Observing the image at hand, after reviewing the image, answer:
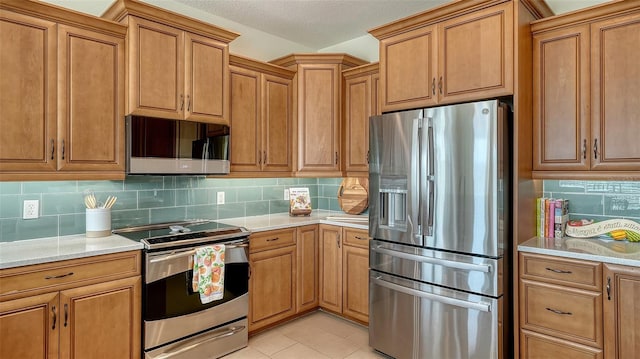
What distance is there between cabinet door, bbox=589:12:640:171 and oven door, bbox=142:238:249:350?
248cm

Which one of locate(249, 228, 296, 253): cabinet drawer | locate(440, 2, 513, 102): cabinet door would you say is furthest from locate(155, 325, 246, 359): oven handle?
locate(440, 2, 513, 102): cabinet door

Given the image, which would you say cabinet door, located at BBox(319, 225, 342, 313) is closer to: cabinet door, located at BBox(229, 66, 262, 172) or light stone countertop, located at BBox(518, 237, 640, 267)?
cabinet door, located at BBox(229, 66, 262, 172)

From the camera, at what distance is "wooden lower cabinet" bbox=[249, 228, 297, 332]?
2996 millimetres

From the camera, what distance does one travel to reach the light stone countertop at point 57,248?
192 centimetres

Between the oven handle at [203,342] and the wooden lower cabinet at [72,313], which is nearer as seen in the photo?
the wooden lower cabinet at [72,313]

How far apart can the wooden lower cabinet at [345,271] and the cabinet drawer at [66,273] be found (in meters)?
1.63

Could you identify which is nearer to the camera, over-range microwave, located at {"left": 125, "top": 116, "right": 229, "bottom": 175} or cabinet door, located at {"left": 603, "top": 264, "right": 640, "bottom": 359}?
cabinet door, located at {"left": 603, "top": 264, "right": 640, "bottom": 359}

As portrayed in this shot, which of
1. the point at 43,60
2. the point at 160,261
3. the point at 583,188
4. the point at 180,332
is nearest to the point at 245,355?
the point at 180,332

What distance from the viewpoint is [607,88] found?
2230 mm

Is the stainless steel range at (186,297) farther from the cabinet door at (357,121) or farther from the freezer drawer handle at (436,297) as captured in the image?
the cabinet door at (357,121)

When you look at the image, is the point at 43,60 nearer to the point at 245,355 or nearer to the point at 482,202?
the point at 245,355

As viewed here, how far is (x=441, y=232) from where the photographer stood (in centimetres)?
239

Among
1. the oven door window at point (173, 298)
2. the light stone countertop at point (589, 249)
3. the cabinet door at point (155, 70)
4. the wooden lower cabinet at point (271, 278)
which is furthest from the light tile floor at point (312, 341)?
the cabinet door at point (155, 70)

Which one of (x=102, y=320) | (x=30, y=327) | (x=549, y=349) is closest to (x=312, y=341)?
(x=102, y=320)
